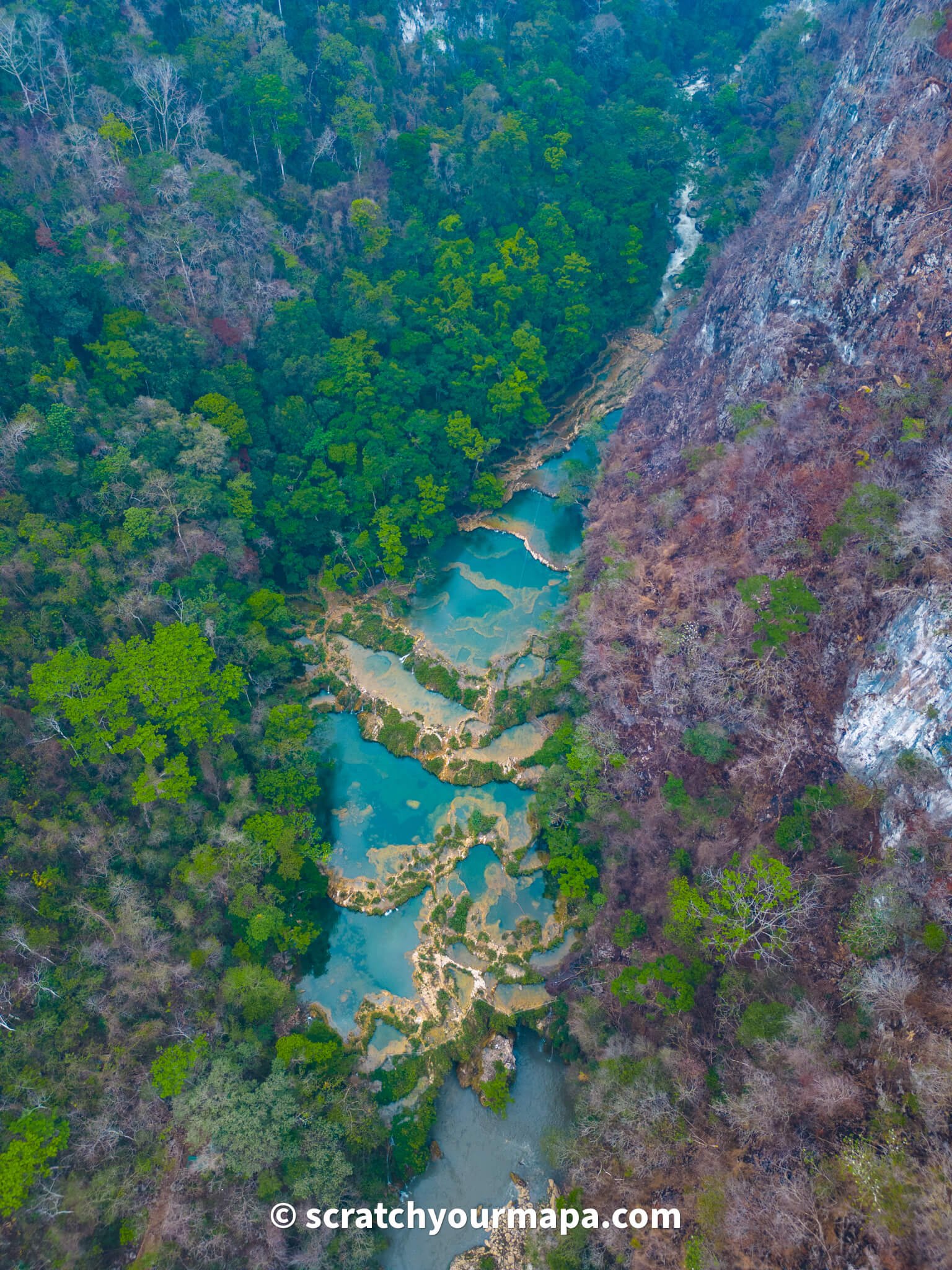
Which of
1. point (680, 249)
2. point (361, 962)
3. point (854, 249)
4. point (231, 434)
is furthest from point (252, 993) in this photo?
point (680, 249)

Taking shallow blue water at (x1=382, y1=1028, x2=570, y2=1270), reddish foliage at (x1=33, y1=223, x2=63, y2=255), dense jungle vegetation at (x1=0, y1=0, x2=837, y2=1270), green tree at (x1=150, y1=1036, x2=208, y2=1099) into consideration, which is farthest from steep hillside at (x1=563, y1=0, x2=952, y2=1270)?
reddish foliage at (x1=33, y1=223, x2=63, y2=255)

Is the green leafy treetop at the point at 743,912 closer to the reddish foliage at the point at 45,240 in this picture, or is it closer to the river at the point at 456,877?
the river at the point at 456,877

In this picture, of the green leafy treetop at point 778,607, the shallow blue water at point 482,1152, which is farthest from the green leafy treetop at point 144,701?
the green leafy treetop at point 778,607

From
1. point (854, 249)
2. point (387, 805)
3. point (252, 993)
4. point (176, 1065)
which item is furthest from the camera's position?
point (387, 805)

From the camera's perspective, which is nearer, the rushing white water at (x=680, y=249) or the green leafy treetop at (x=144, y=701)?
the green leafy treetop at (x=144, y=701)

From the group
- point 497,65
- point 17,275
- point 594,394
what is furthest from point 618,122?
point 17,275

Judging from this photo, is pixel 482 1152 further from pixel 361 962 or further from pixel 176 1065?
pixel 176 1065
